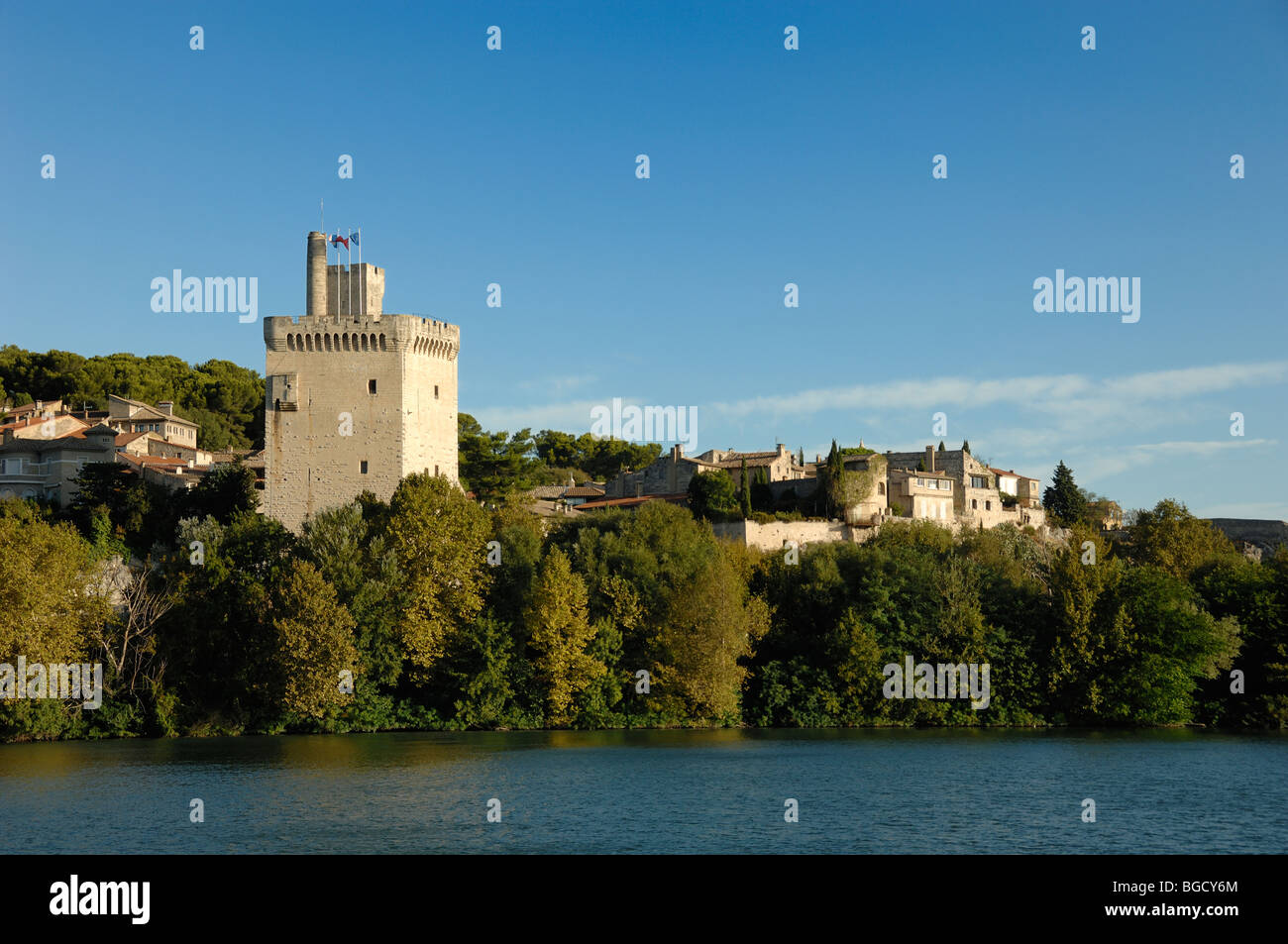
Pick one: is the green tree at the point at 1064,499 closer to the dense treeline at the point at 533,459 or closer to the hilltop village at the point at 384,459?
the hilltop village at the point at 384,459

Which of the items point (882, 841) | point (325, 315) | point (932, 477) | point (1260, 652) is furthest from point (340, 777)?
point (932, 477)

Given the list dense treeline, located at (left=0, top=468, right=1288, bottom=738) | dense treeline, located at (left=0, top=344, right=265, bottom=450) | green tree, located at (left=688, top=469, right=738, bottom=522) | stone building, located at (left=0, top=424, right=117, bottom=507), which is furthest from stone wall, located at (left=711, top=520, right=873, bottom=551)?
dense treeline, located at (left=0, top=344, right=265, bottom=450)

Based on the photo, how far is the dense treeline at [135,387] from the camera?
9581 cm

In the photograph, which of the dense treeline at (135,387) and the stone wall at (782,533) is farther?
the dense treeline at (135,387)

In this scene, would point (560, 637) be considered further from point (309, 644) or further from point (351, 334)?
point (351, 334)

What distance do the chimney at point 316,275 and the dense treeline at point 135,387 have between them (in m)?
35.8

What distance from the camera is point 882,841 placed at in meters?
26.8

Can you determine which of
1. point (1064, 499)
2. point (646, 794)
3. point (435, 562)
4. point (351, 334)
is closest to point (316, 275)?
point (351, 334)

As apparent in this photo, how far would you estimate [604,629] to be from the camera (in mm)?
49594

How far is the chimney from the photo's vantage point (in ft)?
197

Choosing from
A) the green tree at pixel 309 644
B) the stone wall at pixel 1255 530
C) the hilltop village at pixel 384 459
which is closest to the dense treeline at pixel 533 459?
the hilltop village at pixel 384 459

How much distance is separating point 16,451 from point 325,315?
21.2 meters

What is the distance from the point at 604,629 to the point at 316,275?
22.1 meters
